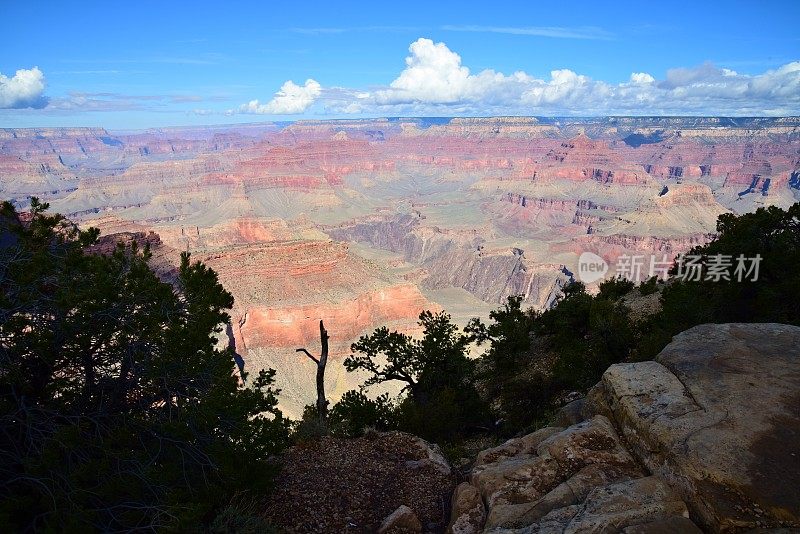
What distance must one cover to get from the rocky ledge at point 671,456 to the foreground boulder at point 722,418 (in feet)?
0.05

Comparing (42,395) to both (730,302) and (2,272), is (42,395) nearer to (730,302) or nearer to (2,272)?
(2,272)

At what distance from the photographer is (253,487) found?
344 inches

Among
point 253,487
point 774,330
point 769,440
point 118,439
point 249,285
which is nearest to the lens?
point 769,440

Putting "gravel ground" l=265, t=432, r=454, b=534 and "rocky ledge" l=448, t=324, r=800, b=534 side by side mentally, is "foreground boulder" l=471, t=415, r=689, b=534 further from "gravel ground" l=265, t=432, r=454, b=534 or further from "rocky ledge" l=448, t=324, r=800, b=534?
"gravel ground" l=265, t=432, r=454, b=534

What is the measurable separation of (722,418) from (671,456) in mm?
1262

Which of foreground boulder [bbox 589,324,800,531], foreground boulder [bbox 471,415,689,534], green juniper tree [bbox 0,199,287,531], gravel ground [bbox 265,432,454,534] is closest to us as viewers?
foreground boulder [bbox 589,324,800,531]

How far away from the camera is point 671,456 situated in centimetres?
662

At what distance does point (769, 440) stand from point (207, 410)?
8843 millimetres

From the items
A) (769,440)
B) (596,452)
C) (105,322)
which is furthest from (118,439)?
(769,440)

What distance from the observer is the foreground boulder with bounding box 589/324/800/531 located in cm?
579

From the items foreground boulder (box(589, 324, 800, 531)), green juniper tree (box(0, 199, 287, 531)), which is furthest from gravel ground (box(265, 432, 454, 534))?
foreground boulder (box(589, 324, 800, 531))

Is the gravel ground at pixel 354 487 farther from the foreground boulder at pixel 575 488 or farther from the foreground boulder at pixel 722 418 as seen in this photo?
the foreground boulder at pixel 722 418

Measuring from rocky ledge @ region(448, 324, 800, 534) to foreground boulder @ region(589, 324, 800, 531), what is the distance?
2 cm

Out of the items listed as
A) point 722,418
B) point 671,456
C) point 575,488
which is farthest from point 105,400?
point 722,418
